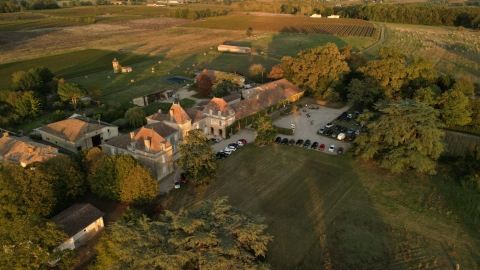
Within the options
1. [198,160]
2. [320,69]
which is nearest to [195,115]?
[198,160]

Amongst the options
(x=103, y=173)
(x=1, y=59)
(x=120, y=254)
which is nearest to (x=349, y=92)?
(x=103, y=173)

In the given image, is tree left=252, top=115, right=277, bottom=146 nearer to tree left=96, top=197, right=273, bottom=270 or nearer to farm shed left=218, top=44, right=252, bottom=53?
tree left=96, top=197, right=273, bottom=270

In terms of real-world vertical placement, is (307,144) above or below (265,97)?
below

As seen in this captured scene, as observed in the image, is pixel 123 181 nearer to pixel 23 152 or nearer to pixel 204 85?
pixel 23 152

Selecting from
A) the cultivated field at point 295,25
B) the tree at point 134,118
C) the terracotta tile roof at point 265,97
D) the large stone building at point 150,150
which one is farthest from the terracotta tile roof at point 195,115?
the cultivated field at point 295,25

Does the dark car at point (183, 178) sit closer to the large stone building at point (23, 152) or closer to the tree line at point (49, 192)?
the tree line at point (49, 192)

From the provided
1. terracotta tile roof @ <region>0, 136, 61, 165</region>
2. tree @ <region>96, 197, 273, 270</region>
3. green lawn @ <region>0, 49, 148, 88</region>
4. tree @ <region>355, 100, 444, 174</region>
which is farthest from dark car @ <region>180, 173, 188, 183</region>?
green lawn @ <region>0, 49, 148, 88</region>
